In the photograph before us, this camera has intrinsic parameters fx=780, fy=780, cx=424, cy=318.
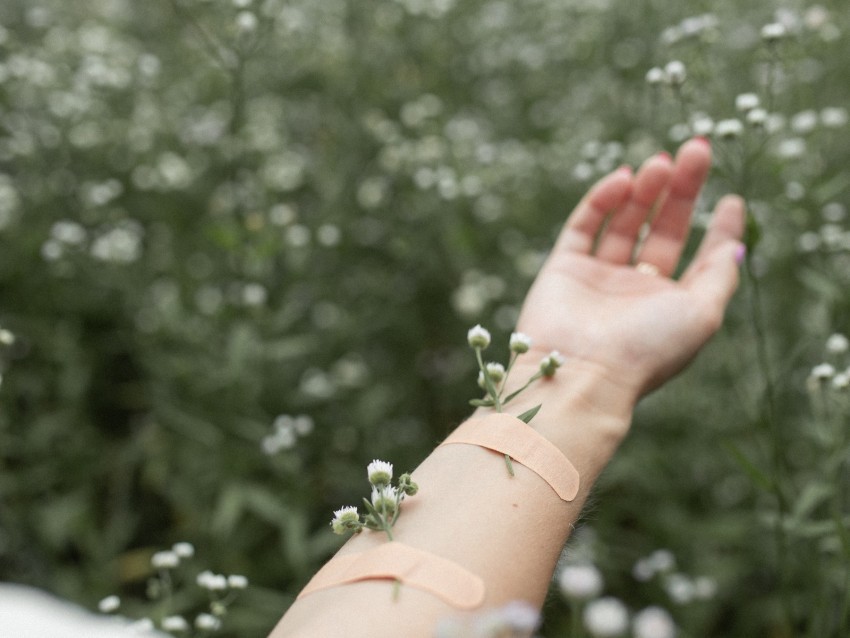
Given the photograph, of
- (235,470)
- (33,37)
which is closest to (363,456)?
(235,470)

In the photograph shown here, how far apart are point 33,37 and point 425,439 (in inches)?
102

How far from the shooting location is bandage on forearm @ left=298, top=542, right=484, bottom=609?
0.99m

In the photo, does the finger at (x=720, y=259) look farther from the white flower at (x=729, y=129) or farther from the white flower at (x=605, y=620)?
the white flower at (x=605, y=620)

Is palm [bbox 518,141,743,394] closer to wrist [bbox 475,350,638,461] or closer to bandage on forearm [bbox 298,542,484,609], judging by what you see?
wrist [bbox 475,350,638,461]

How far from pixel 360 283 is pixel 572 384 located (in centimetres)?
144

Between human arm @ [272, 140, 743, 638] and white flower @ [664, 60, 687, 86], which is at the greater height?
white flower @ [664, 60, 687, 86]

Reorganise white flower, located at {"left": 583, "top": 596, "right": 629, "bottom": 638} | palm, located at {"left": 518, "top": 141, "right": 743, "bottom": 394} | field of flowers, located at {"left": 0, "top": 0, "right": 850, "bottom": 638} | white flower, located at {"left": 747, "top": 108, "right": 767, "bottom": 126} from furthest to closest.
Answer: field of flowers, located at {"left": 0, "top": 0, "right": 850, "bottom": 638}
white flower, located at {"left": 747, "top": 108, "right": 767, "bottom": 126}
palm, located at {"left": 518, "top": 141, "right": 743, "bottom": 394}
white flower, located at {"left": 583, "top": 596, "right": 629, "bottom": 638}

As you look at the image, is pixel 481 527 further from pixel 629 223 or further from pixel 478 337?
pixel 629 223

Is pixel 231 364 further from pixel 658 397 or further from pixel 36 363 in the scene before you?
pixel 658 397

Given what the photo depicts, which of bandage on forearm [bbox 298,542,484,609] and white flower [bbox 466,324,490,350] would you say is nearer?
bandage on forearm [bbox 298,542,484,609]

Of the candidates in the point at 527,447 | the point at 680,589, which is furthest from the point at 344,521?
the point at 680,589

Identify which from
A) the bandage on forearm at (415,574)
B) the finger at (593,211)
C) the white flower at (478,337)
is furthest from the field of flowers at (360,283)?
the bandage on forearm at (415,574)

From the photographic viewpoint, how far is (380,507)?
3.60 feet

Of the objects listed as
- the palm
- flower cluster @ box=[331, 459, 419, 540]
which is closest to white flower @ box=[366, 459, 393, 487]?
flower cluster @ box=[331, 459, 419, 540]
